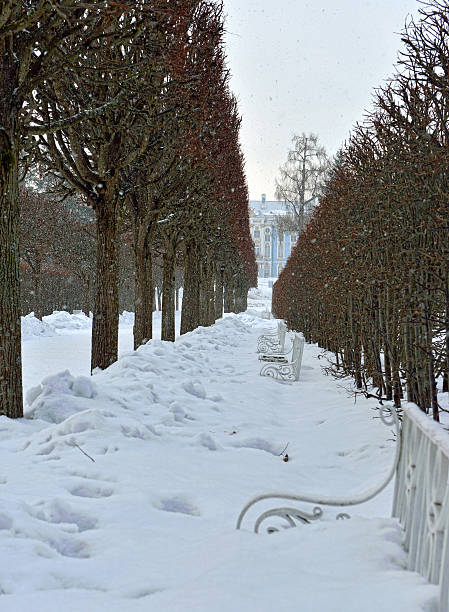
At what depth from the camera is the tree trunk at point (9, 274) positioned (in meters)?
5.41

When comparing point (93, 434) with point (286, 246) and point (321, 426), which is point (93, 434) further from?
point (286, 246)

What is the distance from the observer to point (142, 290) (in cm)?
1178

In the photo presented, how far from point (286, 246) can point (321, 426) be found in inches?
3695

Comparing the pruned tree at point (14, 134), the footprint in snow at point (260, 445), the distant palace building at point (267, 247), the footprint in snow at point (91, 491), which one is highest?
the distant palace building at point (267, 247)

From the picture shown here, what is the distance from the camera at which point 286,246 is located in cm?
9894

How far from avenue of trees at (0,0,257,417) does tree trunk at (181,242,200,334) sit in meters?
0.04

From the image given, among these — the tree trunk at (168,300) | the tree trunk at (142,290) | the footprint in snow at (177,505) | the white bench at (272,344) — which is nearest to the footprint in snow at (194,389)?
the footprint in snow at (177,505)

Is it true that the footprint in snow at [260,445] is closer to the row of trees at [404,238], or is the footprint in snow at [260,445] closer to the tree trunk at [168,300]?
the row of trees at [404,238]

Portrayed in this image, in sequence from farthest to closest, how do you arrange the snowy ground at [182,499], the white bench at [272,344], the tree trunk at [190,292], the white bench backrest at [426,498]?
the tree trunk at [190,292]
the white bench at [272,344]
the snowy ground at [182,499]
the white bench backrest at [426,498]

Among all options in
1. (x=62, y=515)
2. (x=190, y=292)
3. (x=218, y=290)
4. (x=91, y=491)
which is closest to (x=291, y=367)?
(x=91, y=491)

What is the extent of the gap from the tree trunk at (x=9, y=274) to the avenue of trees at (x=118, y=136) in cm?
1

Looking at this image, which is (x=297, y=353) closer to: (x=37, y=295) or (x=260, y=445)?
(x=260, y=445)

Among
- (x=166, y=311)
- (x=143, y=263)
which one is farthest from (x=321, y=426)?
→ (x=166, y=311)

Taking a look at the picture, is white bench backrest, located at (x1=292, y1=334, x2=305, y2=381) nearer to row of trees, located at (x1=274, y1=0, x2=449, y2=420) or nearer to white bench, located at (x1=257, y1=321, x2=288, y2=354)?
row of trees, located at (x1=274, y1=0, x2=449, y2=420)
